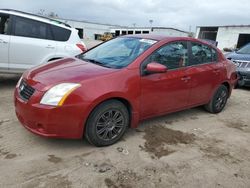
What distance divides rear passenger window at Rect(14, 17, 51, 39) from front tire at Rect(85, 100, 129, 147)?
3.84 metres

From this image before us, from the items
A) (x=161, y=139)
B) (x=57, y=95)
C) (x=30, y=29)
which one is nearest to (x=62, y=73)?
(x=57, y=95)

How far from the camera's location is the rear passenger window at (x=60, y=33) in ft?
22.5

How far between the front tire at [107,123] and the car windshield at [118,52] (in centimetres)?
64

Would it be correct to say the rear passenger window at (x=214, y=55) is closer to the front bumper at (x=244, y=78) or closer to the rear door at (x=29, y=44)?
the front bumper at (x=244, y=78)

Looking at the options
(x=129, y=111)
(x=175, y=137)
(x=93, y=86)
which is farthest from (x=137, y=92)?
(x=175, y=137)

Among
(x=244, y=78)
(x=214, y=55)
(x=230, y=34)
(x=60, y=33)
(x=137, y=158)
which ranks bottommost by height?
(x=137, y=158)

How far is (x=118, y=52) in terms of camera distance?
4434mm

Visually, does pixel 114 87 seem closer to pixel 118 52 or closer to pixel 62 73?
pixel 62 73

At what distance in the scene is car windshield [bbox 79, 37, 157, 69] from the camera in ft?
13.5

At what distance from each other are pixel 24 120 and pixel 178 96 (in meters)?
2.56

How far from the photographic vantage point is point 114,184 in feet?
9.79

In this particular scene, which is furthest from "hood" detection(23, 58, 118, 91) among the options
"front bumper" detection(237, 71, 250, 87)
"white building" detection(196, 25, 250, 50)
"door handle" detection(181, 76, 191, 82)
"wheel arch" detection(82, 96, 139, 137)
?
"white building" detection(196, 25, 250, 50)

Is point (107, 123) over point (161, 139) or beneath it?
over

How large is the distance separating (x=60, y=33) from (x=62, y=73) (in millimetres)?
3660
